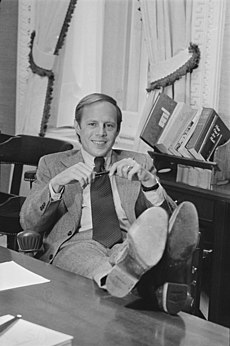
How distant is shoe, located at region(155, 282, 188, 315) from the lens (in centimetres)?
174

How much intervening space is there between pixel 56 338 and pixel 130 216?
120cm

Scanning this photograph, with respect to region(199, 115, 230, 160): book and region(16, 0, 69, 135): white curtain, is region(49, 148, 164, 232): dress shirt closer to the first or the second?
region(199, 115, 230, 160): book

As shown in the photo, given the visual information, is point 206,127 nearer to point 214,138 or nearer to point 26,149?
point 214,138

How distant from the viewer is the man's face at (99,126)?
107 inches

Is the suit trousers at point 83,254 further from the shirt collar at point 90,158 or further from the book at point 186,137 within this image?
the book at point 186,137

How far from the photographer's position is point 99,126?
8.89ft

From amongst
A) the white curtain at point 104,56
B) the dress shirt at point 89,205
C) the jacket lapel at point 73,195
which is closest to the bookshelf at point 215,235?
the dress shirt at point 89,205

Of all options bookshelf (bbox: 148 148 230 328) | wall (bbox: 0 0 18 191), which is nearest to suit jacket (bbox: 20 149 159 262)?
bookshelf (bbox: 148 148 230 328)

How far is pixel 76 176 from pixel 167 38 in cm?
147

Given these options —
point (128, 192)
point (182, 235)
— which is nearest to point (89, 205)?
point (128, 192)

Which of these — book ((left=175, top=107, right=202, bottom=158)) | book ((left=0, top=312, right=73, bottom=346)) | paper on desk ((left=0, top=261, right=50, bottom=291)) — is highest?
book ((left=175, top=107, right=202, bottom=158))

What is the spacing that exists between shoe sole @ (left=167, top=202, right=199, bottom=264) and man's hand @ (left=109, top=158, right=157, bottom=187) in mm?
684

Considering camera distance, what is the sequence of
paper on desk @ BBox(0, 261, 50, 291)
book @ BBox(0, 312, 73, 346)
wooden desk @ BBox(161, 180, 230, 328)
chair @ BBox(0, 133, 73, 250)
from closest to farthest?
book @ BBox(0, 312, 73, 346) → paper on desk @ BBox(0, 261, 50, 291) → wooden desk @ BBox(161, 180, 230, 328) → chair @ BBox(0, 133, 73, 250)

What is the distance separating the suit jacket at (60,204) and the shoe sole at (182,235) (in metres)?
0.80
